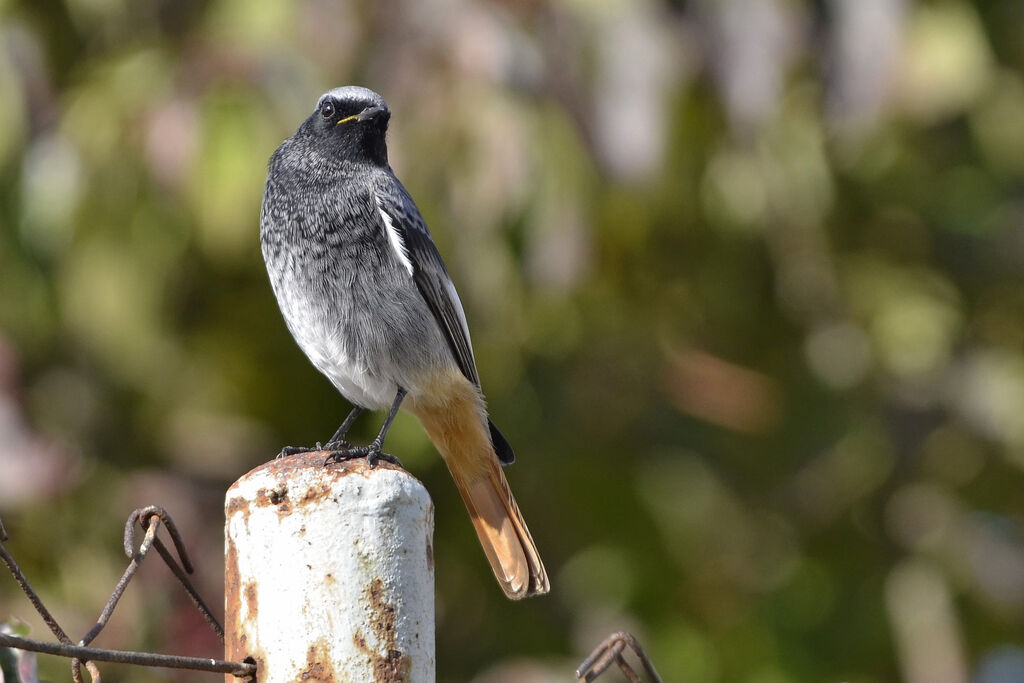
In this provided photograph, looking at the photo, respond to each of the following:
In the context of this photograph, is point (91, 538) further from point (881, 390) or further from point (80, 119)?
point (881, 390)

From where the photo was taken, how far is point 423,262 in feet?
12.4

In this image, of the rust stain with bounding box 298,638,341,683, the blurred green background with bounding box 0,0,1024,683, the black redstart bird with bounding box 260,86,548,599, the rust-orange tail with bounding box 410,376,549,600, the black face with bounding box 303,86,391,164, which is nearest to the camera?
the rust stain with bounding box 298,638,341,683

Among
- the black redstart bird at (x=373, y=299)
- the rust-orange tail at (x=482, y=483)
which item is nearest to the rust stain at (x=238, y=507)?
the rust-orange tail at (x=482, y=483)

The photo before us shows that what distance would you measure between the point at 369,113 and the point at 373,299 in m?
0.64

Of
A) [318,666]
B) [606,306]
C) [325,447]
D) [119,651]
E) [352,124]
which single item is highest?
[352,124]

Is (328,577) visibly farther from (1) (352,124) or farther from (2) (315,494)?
(1) (352,124)

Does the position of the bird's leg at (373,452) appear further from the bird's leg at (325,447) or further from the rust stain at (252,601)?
the rust stain at (252,601)

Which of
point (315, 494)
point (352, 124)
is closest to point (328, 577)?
point (315, 494)

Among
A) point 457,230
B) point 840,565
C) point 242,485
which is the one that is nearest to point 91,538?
point 457,230

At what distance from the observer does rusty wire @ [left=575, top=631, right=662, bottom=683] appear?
1.96m

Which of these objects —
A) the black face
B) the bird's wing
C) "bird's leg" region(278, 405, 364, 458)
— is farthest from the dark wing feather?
"bird's leg" region(278, 405, 364, 458)

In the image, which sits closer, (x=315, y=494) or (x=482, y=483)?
(x=315, y=494)

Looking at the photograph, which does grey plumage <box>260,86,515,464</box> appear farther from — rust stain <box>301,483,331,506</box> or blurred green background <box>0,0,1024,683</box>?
rust stain <box>301,483,331,506</box>

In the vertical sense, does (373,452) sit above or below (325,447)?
above
